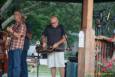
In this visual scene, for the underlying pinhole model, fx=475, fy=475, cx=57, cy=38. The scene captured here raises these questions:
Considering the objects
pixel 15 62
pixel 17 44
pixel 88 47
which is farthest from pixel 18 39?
pixel 88 47

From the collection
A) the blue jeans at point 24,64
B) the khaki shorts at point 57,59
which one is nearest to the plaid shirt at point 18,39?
the blue jeans at point 24,64

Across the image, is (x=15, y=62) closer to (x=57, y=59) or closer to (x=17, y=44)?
(x=17, y=44)

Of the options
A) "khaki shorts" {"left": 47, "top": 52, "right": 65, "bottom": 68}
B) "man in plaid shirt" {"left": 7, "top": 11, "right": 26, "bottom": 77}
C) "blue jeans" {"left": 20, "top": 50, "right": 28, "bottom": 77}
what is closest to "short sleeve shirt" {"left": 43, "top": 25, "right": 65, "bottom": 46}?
"khaki shorts" {"left": 47, "top": 52, "right": 65, "bottom": 68}

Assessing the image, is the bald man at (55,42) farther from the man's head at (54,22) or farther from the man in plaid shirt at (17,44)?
the man in plaid shirt at (17,44)

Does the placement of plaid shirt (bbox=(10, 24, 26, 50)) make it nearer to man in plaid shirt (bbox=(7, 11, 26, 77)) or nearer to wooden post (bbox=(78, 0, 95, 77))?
man in plaid shirt (bbox=(7, 11, 26, 77))

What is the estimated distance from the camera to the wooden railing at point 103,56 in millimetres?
8398

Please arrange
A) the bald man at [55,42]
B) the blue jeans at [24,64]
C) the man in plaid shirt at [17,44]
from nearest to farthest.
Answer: the man in plaid shirt at [17,44], the blue jeans at [24,64], the bald man at [55,42]

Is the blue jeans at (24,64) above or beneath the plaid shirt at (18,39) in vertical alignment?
beneath

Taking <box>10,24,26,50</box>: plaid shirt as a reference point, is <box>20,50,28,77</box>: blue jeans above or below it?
below

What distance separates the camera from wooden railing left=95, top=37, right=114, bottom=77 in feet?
27.6

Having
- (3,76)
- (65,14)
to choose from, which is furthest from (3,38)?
(65,14)

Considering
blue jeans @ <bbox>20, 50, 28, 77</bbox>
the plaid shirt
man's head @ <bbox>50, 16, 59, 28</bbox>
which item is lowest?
blue jeans @ <bbox>20, 50, 28, 77</bbox>

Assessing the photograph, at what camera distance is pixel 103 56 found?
9203 millimetres

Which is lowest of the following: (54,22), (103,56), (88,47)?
(103,56)
